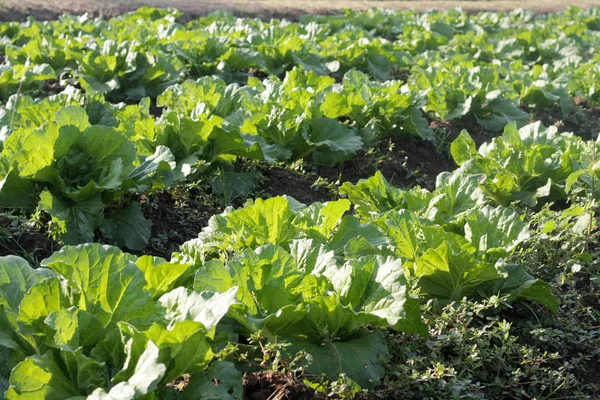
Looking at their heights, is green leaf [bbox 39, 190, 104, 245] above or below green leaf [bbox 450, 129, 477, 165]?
above

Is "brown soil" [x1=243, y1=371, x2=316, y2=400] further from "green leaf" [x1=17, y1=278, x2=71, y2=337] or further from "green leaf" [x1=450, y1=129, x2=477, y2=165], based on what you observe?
"green leaf" [x1=450, y1=129, x2=477, y2=165]

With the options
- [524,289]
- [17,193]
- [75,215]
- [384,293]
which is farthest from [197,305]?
[17,193]

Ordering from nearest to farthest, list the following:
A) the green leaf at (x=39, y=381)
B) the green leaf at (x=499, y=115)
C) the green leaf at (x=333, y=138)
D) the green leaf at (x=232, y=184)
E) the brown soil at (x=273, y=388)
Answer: the green leaf at (x=39, y=381) → the brown soil at (x=273, y=388) → the green leaf at (x=232, y=184) → the green leaf at (x=333, y=138) → the green leaf at (x=499, y=115)

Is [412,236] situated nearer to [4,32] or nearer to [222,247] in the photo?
[222,247]

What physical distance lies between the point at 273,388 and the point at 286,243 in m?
0.99

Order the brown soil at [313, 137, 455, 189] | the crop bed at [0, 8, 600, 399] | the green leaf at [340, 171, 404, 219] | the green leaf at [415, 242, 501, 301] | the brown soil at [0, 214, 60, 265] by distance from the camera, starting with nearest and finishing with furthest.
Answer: the crop bed at [0, 8, 600, 399], the green leaf at [415, 242, 501, 301], the brown soil at [0, 214, 60, 265], the green leaf at [340, 171, 404, 219], the brown soil at [313, 137, 455, 189]

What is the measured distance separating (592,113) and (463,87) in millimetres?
2677

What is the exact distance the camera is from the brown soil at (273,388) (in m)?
2.94

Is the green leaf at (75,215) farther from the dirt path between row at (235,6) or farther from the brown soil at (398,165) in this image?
the dirt path between row at (235,6)

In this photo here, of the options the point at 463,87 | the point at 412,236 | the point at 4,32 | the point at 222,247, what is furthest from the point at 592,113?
the point at 4,32

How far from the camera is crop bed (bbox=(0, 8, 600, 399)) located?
2.69 m

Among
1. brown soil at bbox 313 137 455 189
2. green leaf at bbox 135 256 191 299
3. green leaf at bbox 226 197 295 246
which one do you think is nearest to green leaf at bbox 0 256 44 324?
green leaf at bbox 135 256 191 299

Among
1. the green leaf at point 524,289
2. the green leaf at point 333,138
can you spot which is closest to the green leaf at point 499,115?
the green leaf at point 333,138

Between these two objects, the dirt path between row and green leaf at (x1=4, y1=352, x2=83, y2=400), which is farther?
the dirt path between row
